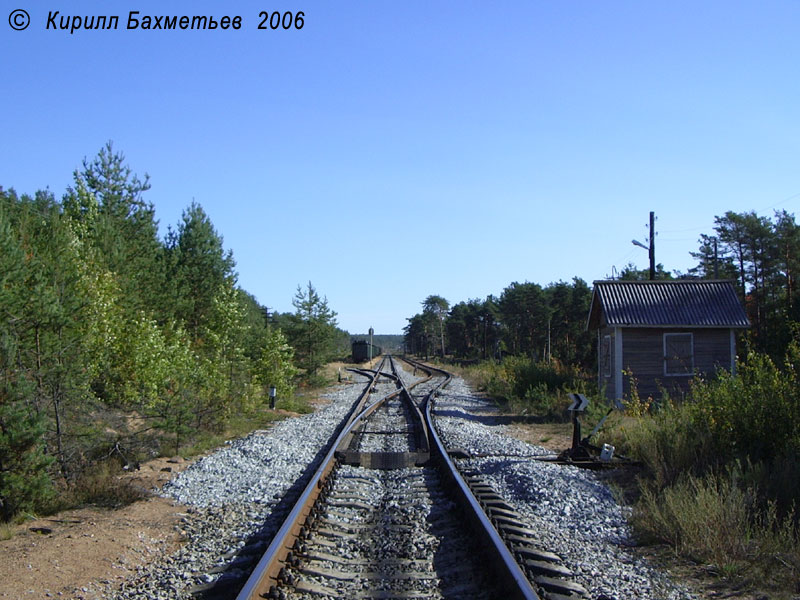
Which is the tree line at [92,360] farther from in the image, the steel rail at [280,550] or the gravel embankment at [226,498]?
the steel rail at [280,550]

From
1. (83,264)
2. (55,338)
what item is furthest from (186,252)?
(55,338)

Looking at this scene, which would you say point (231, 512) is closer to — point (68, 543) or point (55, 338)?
point (68, 543)

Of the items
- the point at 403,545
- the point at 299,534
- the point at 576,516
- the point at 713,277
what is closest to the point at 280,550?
the point at 299,534

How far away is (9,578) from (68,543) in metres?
0.96

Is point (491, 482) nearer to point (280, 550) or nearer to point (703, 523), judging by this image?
point (703, 523)

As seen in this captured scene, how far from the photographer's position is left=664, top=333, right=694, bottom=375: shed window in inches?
734

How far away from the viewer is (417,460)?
10.0 meters

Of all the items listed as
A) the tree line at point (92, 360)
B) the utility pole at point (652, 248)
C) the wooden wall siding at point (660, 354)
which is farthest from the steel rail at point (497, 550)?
the utility pole at point (652, 248)

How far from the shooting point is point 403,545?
228 inches

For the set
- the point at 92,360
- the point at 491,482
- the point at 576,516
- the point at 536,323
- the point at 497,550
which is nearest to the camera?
the point at 497,550

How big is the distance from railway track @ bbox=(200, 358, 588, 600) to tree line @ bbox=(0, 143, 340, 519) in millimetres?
3170

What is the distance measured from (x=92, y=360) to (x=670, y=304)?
1494cm

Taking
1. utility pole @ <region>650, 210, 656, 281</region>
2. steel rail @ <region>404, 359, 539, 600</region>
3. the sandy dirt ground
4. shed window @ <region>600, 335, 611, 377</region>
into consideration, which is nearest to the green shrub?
steel rail @ <region>404, 359, 539, 600</region>

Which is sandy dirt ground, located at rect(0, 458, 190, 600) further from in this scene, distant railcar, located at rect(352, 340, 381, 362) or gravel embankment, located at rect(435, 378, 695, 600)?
distant railcar, located at rect(352, 340, 381, 362)
